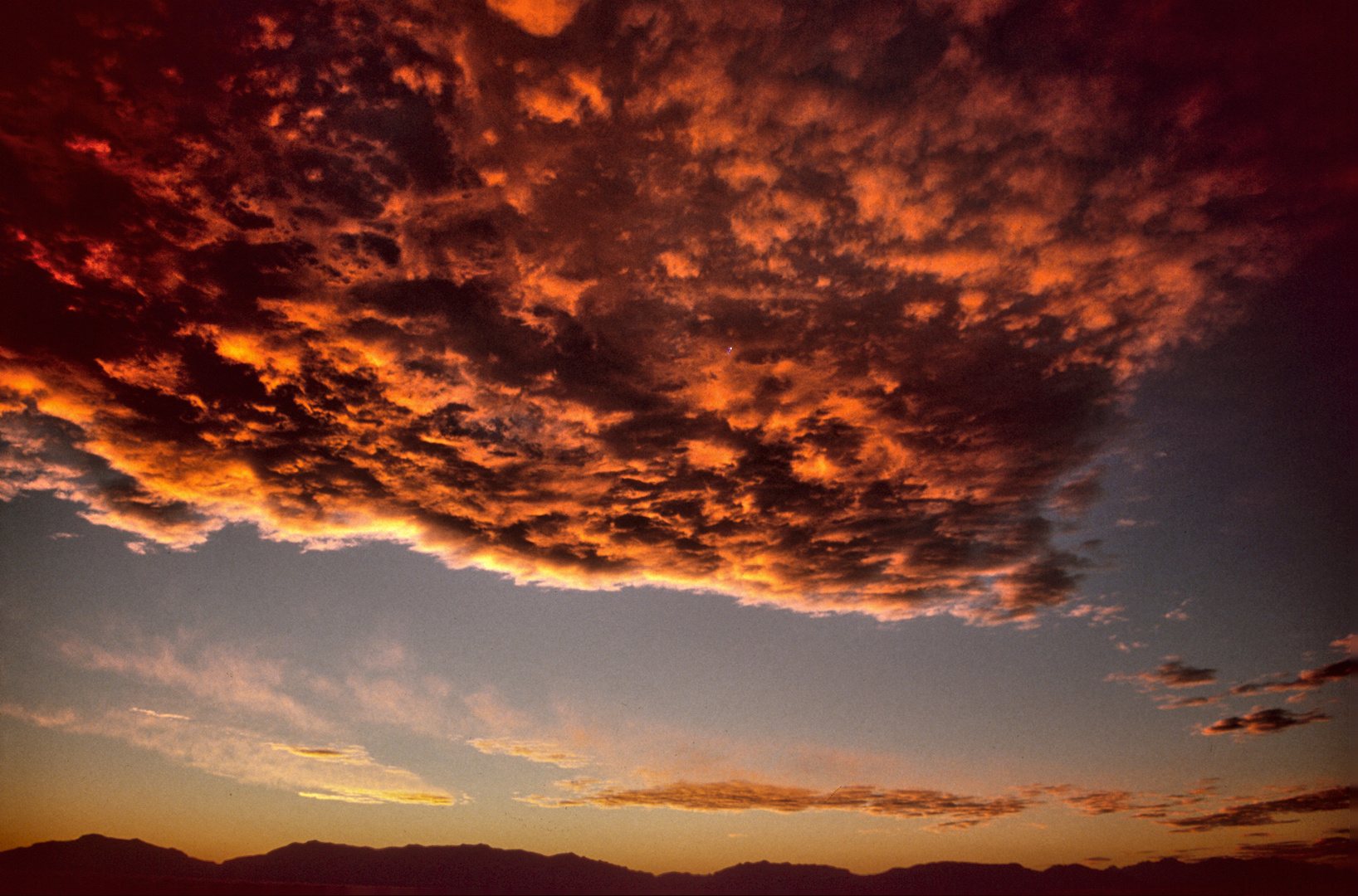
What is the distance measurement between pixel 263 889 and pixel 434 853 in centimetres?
17833

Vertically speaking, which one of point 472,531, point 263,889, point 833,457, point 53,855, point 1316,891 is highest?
point 833,457

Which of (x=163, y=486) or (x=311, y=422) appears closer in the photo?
(x=311, y=422)

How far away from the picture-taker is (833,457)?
21.5 m

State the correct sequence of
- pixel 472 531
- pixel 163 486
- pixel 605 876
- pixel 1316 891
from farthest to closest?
pixel 605 876
pixel 1316 891
pixel 472 531
pixel 163 486

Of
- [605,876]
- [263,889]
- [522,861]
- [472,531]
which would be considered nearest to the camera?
[263,889]

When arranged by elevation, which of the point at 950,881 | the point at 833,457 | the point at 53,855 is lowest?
the point at 950,881

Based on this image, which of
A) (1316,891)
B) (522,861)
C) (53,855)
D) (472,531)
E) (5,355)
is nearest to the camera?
(5,355)

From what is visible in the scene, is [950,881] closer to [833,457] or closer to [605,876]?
[605,876]

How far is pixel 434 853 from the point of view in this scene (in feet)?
510

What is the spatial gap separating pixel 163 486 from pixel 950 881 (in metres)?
222

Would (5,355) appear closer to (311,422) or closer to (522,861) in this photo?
(311,422)

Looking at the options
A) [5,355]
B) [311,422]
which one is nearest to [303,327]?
[311,422]

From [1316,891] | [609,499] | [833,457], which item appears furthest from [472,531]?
[1316,891]

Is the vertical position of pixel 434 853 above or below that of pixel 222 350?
below
